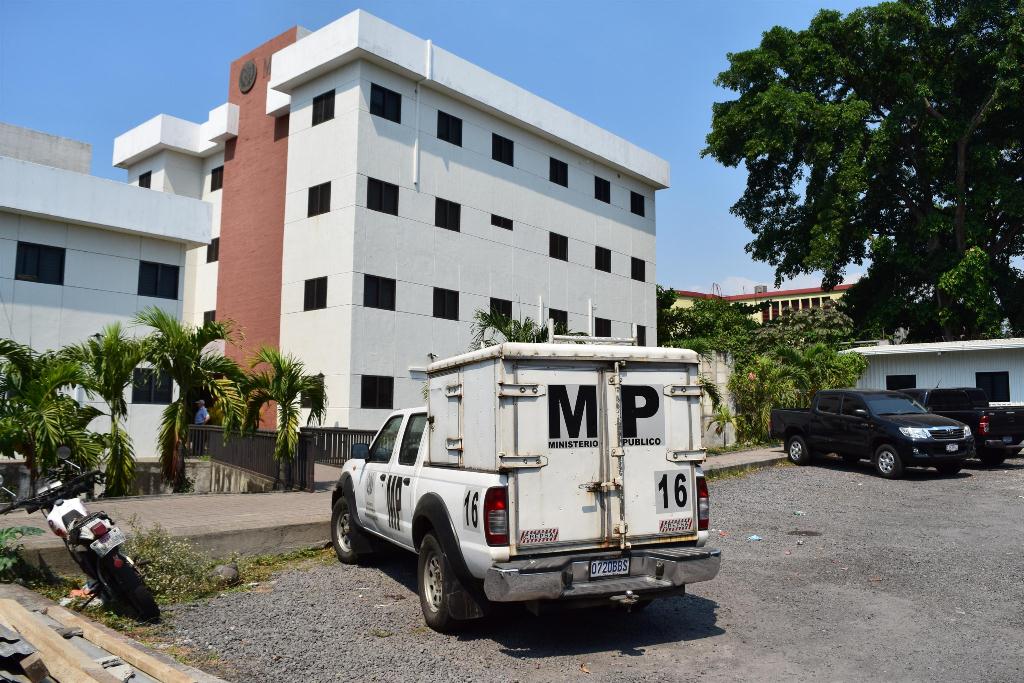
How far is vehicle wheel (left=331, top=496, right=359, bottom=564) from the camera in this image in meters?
9.17

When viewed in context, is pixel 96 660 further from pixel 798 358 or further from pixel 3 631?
pixel 798 358

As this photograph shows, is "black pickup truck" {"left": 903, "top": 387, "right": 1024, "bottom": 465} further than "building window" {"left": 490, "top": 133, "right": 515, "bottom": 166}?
No

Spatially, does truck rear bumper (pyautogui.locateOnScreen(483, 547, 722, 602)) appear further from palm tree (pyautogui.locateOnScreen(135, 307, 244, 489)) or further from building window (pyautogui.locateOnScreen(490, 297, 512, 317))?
building window (pyautogui.locateOnScreen(490, 297, 512, 317))

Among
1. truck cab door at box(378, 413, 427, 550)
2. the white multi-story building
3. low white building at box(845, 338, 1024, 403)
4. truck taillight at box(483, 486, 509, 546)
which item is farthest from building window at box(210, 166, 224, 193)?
truck taillight at box(483, 486, 509, 546)

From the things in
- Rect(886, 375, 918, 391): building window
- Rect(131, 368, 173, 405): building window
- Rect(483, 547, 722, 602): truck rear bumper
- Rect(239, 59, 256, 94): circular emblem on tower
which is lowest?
Rect(483, 547, 722, 602): truck rear bumper

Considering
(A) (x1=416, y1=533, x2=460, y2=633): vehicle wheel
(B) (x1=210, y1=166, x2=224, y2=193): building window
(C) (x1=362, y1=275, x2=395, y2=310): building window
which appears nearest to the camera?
(A) (x1=416, y1=533, x2=460, y2=633): vehicle wheel

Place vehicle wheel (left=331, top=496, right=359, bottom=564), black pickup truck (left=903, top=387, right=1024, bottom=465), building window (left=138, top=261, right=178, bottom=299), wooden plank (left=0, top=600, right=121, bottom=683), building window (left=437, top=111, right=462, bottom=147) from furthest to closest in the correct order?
building window (left=437, top=111, right=462, bottom=147) < building window (left=138, top=261, right=178, bottom=299) < black pickup truck (left=903, top=387, right=1024, bottom=465) < vehicle wheel (left=331, top=496, right=359, bottom=564) < wooden plank (left=0, top=600, right=121, bottom=683)

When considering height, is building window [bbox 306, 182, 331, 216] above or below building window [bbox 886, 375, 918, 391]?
above

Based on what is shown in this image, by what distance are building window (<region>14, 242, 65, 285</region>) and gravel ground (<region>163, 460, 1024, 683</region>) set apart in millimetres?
18704

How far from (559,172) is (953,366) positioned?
17.9 meters

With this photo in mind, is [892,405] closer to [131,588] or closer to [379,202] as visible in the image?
[131,588]

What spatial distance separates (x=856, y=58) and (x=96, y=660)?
4064 centimetres

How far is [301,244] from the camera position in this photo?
28.8 m

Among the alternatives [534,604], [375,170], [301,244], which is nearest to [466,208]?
[375,170]
